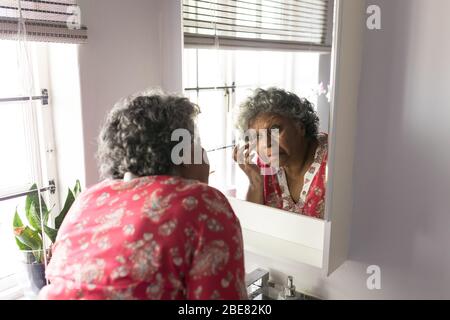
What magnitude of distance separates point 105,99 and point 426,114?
0.97 m

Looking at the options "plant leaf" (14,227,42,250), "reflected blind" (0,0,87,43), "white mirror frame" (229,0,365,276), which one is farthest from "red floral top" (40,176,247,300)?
"reflected blind" (0,0,87,43)

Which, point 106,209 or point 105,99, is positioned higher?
point 105,99

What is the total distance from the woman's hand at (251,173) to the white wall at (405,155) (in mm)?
285

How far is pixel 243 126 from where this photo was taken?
49.3 inches

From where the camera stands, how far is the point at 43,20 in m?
1.12

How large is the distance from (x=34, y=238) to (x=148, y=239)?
A: 2.11 feet

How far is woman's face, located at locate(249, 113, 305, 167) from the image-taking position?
1.14 m

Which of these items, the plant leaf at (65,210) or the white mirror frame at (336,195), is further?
the plant leaf at (65,210)

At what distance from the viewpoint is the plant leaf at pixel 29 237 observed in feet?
3.91

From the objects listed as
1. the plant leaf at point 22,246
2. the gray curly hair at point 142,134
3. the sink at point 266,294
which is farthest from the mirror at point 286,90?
the plant leaf at point 22,246

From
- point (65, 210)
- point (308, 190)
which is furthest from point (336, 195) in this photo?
point (65, 210)

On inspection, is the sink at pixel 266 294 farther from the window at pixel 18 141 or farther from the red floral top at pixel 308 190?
the window at pixel 18 141

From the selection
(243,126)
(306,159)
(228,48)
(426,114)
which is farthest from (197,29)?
(426,114)
